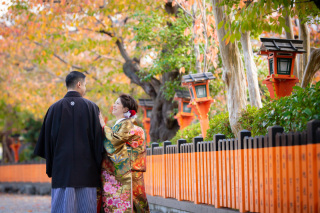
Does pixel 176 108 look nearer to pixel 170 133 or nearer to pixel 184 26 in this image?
pixel 170 133

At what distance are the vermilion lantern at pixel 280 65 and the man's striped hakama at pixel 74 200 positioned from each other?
4.61 meters

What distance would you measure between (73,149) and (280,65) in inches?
196

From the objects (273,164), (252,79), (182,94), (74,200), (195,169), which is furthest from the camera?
(182,94)

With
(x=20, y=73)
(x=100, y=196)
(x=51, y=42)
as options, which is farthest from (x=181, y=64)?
(x=20, y=73)

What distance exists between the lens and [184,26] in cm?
1512

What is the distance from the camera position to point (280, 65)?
9.06 meters

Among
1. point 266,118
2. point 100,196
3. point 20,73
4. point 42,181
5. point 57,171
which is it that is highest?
point 20,73

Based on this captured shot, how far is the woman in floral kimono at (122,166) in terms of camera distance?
6105mm

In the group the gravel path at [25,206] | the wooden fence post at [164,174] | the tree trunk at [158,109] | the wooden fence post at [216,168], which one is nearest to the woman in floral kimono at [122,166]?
the wooden fence post at [216,168]

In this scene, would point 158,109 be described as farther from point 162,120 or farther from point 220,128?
point 220,128

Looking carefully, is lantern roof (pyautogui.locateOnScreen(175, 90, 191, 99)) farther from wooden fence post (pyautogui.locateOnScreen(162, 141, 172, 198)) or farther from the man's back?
the man's back

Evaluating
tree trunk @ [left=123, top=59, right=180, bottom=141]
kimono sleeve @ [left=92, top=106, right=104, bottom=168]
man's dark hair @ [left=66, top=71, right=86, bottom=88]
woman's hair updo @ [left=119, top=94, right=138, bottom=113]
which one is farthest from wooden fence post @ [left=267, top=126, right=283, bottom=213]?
tree trunk @ [left=123, top=59, right=180, bottom=141]

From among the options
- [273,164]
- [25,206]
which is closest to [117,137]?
[273,164]

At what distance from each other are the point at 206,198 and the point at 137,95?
14.0 meters
